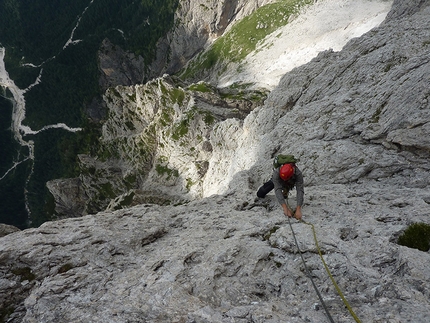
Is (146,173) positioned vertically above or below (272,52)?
below

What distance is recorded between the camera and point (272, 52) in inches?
4754

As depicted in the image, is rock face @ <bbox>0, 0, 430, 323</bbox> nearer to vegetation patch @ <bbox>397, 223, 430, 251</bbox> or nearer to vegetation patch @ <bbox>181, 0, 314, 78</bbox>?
vegetation patch @ <bbox>397, 223, 430, 251</bbox>

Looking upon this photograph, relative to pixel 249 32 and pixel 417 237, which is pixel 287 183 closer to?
pixel 417 237

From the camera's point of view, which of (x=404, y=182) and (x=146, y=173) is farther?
(x=146, y=173)

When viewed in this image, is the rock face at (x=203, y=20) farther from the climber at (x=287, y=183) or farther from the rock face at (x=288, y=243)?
the climber at (x=287, y=183)

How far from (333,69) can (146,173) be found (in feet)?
293

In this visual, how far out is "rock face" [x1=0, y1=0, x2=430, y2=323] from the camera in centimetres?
1037

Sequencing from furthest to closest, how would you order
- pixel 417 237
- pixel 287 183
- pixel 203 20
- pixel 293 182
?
1. pixel 203 20
2. pixel 287 183
3. pixel 293 182
4. pixel 417 237

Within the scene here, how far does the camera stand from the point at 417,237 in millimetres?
12078

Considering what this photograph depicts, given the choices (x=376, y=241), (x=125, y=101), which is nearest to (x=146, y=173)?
(x=125, y=101)

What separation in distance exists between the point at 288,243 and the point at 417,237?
5.95 meters

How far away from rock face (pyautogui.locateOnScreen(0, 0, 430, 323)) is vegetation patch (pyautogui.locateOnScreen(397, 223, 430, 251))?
1.28 feet

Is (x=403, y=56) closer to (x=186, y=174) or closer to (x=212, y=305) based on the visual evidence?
(x=212, y=305)

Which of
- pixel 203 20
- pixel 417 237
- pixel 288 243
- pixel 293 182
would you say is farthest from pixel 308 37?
pixel 288 243
